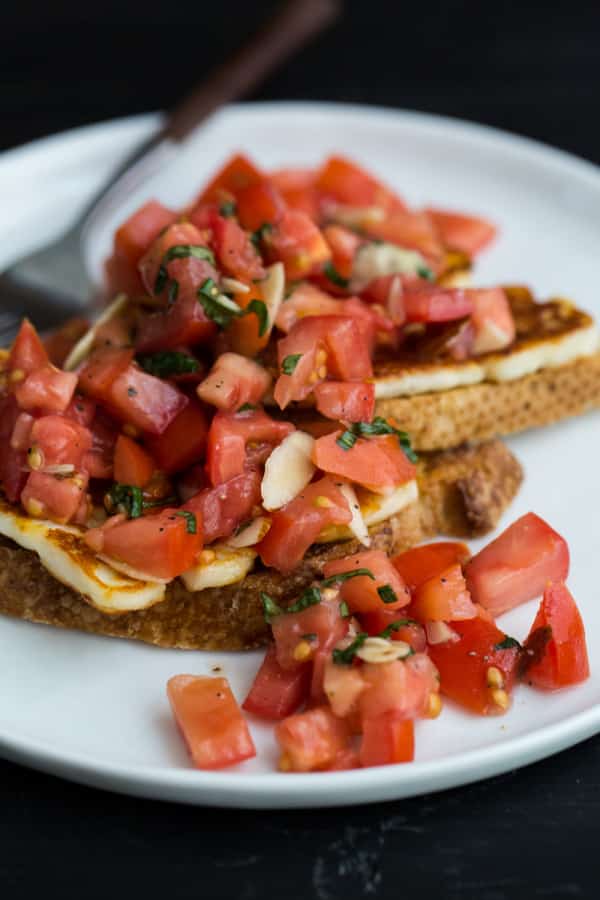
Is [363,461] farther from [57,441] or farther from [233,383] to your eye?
[57,441]

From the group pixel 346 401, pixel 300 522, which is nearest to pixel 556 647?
pixel 300 522

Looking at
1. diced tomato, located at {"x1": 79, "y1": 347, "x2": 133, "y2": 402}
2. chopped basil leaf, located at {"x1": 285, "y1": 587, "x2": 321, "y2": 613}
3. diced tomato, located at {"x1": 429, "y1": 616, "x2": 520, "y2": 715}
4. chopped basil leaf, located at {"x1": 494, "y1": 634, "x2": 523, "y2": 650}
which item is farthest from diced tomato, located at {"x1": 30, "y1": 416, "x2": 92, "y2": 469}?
chopped basil leaf, located at {"x1": 494, "y1": 634, "x2": 523, "y2": 650}

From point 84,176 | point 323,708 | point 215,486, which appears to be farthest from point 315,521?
point 84,176

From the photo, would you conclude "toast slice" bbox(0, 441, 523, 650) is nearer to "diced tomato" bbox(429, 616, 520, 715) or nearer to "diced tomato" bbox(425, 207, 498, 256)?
"diced tomato" bbox(429, 616, 520, 715)

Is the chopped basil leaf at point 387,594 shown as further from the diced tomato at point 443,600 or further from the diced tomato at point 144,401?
the diced tomato at point 144,401

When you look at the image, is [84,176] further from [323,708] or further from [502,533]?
[323,708]

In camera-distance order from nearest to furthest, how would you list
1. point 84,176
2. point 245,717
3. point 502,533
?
point 245,717, point 502,533, point 84,176

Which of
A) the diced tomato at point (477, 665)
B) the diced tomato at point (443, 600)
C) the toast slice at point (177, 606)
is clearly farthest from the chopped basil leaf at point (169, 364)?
the diced tomato at point (477, 665)
